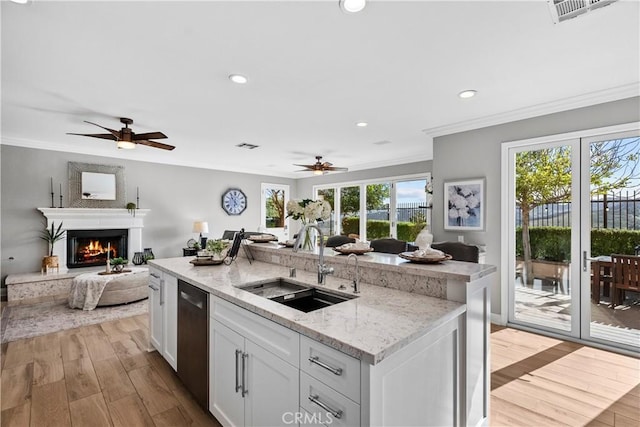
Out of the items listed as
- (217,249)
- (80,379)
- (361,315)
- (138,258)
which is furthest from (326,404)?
(138,258)

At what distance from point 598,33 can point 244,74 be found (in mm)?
2581

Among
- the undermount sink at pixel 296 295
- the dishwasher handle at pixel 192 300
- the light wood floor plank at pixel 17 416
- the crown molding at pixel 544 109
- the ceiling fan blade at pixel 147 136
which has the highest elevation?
the crown molding at pixel 544 109

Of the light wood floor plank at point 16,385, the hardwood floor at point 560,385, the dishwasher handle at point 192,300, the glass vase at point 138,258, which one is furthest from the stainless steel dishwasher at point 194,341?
the glass vase at point 138,258

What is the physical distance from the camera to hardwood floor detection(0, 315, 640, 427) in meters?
2.03

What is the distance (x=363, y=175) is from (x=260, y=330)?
20.2ft

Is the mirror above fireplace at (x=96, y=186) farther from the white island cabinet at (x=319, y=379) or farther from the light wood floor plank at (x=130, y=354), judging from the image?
the white island cabinet at (x=319, y=379)

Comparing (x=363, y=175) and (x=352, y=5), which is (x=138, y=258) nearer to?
(x=363, y=175)

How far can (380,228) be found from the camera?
693 cm

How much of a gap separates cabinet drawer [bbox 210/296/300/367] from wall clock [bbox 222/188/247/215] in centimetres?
580

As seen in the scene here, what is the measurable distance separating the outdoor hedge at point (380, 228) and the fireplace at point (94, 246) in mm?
4819

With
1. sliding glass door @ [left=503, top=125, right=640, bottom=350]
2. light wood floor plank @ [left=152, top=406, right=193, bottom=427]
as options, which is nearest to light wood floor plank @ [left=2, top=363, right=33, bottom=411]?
light wood floor plank @ [left=152, top=406, right=193, bottom=427]

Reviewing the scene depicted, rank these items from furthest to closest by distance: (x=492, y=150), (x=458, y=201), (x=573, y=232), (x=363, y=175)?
(x=363, y=175), (x=458, y=201), (x=492, y=150), (x=573, y=232)
